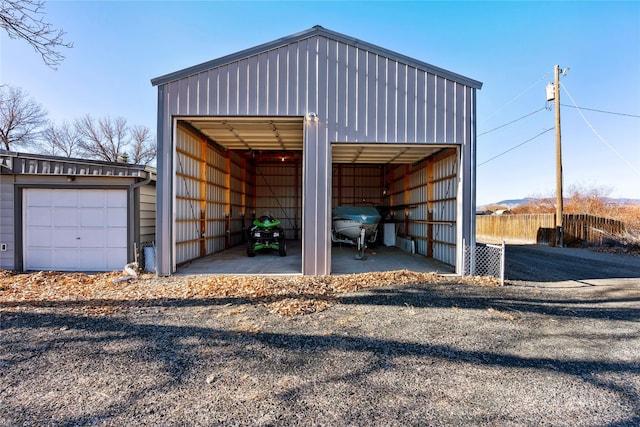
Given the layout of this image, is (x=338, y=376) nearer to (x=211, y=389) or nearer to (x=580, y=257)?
(x=211, y=389)

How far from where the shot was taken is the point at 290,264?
26.8 ft

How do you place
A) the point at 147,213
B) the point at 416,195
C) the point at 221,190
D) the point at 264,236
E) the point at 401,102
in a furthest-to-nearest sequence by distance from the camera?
the point at 221,190 → the point at 416,195 → the point at 264,236 → the point at 147,213 → the point at 401,102

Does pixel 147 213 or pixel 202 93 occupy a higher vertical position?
pixel 202 93

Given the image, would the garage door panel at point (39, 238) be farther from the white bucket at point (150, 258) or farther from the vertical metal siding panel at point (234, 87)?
the vertical metal siding panel at point (234, 87)

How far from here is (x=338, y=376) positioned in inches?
105

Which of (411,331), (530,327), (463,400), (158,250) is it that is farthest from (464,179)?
(158,250)

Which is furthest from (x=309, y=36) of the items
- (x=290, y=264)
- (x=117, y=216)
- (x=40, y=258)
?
(x=40, y=258)

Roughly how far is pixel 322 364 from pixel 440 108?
583 centimetres

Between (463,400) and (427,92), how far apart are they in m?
5.99

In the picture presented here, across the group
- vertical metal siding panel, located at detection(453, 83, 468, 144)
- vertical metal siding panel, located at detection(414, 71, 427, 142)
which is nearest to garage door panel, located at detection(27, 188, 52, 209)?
vertical metal siding panel, located at detection(414, 71, 427, 142)

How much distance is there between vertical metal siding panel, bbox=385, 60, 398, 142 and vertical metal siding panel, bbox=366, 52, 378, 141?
25 cm

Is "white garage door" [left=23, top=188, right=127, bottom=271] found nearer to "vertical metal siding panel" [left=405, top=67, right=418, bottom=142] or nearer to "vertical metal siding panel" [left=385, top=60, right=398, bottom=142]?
"vertical metal siding panel" [left=385, top=60, right=398, bottom=142]

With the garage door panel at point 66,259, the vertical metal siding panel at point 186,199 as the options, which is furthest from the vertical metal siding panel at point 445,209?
the garage door panel at point 66,259

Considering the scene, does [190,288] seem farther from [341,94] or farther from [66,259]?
[341,94]
